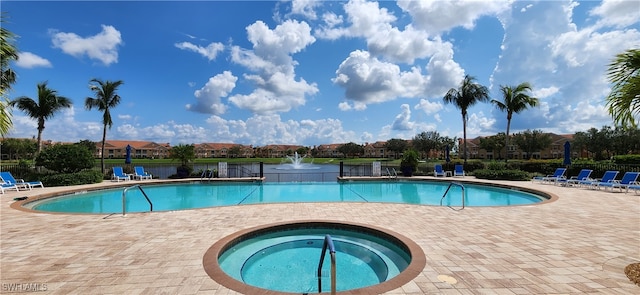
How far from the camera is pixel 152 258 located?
4.84 m

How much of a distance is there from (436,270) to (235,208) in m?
6.60

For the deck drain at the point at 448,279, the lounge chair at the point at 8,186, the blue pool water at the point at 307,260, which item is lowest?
the blue pool water at the point at 307,260

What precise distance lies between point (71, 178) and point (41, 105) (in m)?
7.23

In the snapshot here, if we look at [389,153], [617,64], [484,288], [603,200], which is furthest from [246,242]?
[389,153]

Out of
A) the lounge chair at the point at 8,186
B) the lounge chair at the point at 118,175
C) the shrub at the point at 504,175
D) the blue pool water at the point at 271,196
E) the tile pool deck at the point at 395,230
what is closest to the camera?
the tile pool deck at the point at 395,230

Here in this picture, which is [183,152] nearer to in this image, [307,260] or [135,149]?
[307,260]

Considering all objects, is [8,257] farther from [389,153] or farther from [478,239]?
[389,153]

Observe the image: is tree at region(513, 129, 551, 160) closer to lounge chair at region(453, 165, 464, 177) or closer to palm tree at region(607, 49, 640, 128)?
lounge chair at region(453, 165, 464, 177)

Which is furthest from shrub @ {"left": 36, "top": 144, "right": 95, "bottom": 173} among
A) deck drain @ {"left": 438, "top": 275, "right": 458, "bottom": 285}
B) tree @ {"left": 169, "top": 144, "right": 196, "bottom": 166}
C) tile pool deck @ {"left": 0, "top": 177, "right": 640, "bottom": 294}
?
deck drain @ {"left": 438, "top": 275, "right": 458, "bottom": 285}

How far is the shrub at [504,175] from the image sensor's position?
1803cm

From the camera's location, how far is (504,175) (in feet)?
60.6

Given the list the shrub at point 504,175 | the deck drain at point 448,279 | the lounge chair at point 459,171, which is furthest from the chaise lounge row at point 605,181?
the deck drain at point 448,279

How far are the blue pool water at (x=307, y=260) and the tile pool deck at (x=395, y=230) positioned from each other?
1.77ft

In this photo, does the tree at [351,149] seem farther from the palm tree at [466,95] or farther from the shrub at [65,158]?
the shrub at [65,158]
